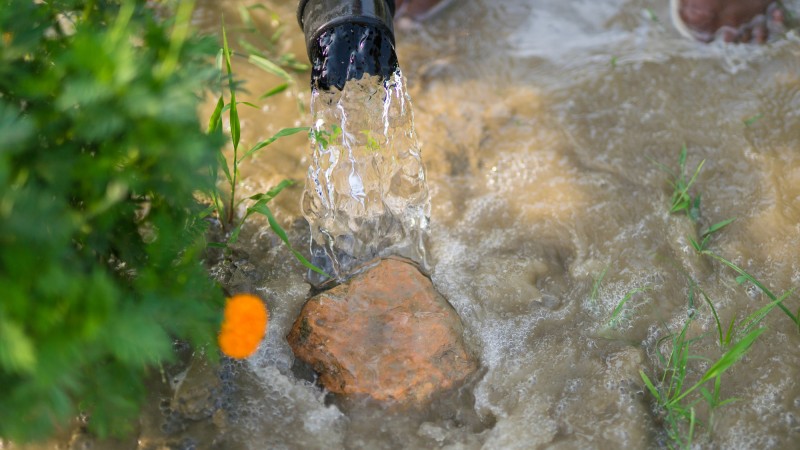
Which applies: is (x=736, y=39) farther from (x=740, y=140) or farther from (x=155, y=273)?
(x=155, y=273)

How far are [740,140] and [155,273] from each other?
2313mm

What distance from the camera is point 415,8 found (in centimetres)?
333

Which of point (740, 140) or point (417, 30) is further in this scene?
point (417, 30)

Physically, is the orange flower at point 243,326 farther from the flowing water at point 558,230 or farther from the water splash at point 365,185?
the water splash at point 365,185

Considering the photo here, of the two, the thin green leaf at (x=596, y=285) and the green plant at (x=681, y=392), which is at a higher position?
the thin green leaf at (x=596, y=285)

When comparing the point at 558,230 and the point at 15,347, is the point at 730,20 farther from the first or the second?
the point at 15,347

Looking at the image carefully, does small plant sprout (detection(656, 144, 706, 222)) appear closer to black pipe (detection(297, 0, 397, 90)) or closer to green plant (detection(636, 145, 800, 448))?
green plant (detection(636, 145, 800, 448))

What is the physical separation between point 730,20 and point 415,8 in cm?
142

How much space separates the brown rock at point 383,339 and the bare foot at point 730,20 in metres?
1.94

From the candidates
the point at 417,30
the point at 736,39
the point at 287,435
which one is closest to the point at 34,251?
the point at 287,435

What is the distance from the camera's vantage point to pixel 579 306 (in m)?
2.42

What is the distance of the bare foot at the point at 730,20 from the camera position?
3236 millimetres

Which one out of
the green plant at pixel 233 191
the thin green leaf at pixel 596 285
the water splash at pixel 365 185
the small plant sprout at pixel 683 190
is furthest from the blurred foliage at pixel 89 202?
the small plant sprout at pixel 683 190

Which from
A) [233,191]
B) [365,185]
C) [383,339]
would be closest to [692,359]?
[383,339]
